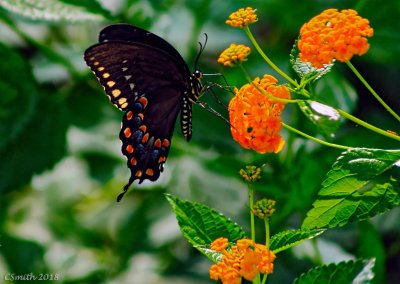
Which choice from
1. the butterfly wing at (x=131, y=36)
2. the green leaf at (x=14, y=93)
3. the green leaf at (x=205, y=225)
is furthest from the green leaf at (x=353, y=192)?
the green leaf at (x=14, y=93)

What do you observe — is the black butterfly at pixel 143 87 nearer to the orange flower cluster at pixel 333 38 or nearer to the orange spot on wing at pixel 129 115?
the orange spot on wing at pixel 129 115

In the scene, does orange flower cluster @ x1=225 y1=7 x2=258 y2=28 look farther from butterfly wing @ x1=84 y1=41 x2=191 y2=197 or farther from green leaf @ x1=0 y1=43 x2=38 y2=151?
green leaf @ x1=0 y1=43 x2=38 y2=151

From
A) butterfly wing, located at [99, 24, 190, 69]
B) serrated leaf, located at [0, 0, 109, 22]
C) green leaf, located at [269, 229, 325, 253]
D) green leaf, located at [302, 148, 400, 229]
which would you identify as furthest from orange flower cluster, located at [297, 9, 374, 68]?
serrated leaf, located at [0, 0, 109, 22]

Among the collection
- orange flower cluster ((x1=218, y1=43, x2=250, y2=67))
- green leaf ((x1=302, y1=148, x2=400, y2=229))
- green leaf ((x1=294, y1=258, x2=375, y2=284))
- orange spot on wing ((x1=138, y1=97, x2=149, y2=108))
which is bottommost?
green leaf ((x1=294, y1=258, x2=375, y2=284))

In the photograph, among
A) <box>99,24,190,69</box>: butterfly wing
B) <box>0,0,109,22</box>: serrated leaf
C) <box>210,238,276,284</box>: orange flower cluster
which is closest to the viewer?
<box>210,238,276,284</box>: orange flower cluster

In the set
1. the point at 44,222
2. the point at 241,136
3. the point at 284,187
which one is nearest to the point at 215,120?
the point at 284,187

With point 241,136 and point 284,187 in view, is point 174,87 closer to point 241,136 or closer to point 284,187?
point 284,187

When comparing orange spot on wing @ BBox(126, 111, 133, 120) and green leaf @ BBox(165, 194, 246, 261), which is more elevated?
green leaf @ BBox(165, 194, 246, 261)

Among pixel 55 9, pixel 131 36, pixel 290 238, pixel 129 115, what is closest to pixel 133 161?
pixel 129 115
